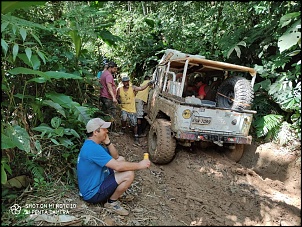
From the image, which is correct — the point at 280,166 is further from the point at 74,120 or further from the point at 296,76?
the point at 74,120

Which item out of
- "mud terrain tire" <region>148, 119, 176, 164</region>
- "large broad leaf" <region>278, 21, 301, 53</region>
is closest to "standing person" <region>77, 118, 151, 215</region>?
"mud terrain tire" <region>148, 119, 176, 164</region>

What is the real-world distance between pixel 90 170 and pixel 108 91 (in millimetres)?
2978

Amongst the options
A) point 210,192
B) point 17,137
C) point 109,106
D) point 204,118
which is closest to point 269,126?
point 204,118

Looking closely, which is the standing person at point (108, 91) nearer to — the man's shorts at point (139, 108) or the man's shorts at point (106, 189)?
the man's shorts at point (139, 108)

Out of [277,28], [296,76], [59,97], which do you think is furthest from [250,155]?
[59,97]

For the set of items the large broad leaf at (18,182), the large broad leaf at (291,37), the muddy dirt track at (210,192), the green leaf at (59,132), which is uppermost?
the large broad leaf at (291,37)

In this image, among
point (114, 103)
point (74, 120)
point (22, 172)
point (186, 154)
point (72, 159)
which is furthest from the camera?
point (114, 103)

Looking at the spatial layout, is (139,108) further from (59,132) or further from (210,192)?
(210,192)

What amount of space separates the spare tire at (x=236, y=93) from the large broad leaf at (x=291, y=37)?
91 centimetres

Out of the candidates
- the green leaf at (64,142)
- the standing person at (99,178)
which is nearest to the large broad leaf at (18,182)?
the green leaf at (64,142)

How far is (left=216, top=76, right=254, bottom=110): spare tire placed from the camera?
5109 millimetres

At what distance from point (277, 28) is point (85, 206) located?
15.3ft

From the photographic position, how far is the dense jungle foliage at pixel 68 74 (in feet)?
12.3

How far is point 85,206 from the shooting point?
135 inches
